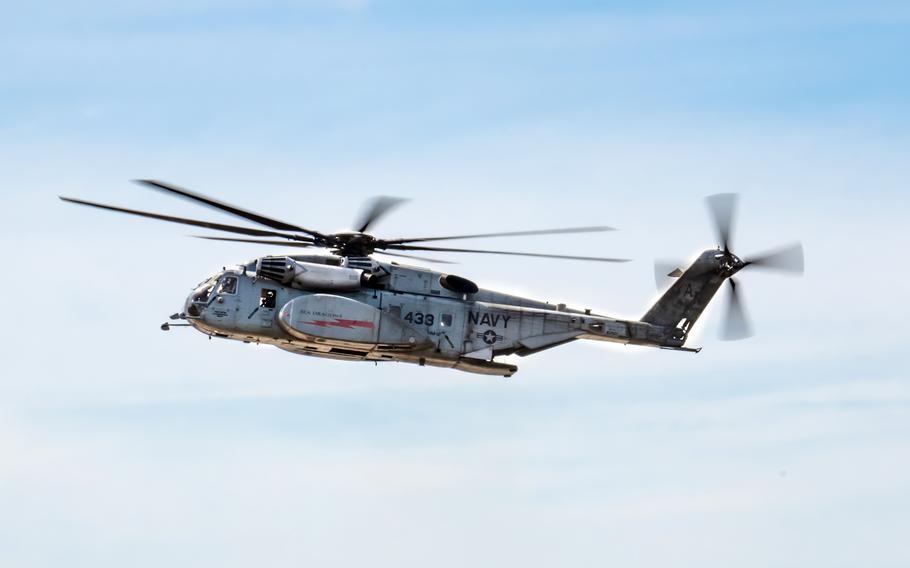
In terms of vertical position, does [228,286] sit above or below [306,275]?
below

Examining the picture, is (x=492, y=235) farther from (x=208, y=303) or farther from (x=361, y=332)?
(x=208, y=303)

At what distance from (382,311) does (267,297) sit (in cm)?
394

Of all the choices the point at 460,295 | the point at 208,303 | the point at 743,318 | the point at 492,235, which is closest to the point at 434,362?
the point at 460,295

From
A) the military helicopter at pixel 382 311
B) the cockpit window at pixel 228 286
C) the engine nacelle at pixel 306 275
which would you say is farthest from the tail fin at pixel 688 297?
the cockpit window at pixel 228 286

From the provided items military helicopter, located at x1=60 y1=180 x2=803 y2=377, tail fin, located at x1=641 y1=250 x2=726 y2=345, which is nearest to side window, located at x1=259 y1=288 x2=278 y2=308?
military helicopter, located at x1=60 y1=180 x2=803 y2=377

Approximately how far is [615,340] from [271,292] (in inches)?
493

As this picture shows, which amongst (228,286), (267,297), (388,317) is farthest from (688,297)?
(228,286)

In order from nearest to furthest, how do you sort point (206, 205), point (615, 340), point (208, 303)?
point (206, 205) → point (208, 303) → point (615, 340)

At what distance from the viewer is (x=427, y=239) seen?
41.7 meters

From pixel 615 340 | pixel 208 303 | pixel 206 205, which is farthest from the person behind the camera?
pixel 615 340

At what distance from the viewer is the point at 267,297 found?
41.3m

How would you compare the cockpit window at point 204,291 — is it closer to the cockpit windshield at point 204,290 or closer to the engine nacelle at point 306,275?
the cockpit windshield at point 204,290

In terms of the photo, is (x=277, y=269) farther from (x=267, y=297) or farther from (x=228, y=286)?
(x=228, y=286)

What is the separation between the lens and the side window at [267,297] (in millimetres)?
41188
